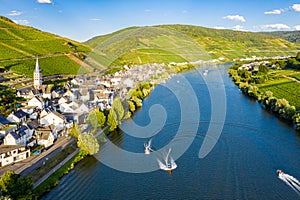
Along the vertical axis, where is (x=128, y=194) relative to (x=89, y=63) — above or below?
below

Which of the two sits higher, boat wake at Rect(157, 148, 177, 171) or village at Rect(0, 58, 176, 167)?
village at Rect(0, 58, 176, 167)

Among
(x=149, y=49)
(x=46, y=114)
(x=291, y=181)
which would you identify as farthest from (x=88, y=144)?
(x=149, y=49)

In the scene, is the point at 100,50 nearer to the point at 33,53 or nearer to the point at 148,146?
the point at 33,53

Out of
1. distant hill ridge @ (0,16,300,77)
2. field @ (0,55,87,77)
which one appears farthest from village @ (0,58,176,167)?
distant hill ridge @ (0,16,300,77)

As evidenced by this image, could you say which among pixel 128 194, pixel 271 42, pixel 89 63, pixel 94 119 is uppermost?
pixel 271 42

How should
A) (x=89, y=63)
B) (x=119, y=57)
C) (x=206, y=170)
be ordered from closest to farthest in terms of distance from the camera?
(x=206, y=170) → (x=89, y=63) → (x=119, y=57)

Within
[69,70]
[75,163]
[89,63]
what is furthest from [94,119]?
[89,63]

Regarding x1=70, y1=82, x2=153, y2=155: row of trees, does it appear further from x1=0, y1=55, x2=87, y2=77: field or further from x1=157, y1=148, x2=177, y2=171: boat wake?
x1=0, y1=55, x2=87, y2=77: field

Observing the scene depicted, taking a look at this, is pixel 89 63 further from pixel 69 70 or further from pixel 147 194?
pixel 147 194
